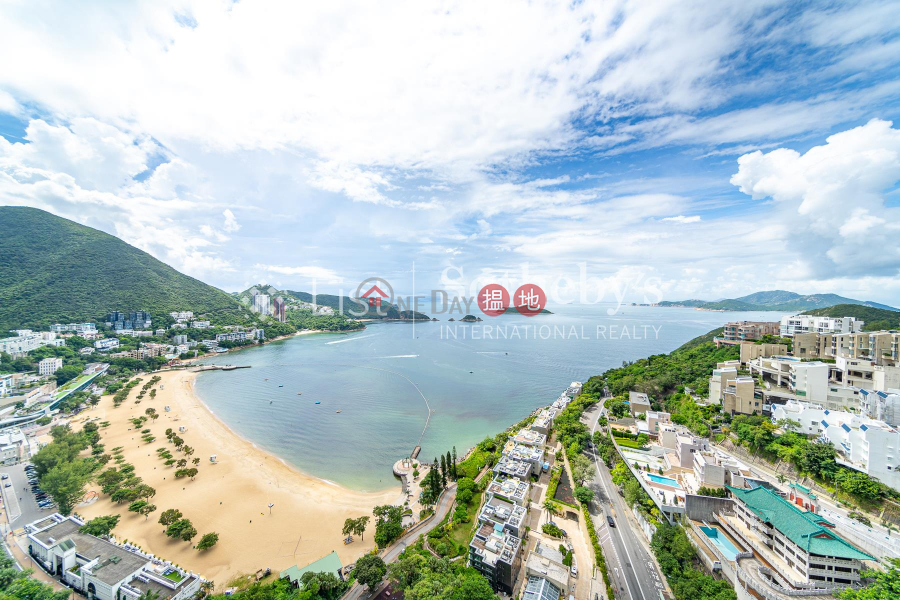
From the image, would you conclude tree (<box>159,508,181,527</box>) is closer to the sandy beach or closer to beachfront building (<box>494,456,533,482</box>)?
the sandy beach

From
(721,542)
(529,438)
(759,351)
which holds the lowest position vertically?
(529,438)

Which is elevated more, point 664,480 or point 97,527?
point 664,480

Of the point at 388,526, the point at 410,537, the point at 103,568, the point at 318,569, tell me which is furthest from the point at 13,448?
the point at 410,537

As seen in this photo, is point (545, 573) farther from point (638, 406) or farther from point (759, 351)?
point (759, 351)

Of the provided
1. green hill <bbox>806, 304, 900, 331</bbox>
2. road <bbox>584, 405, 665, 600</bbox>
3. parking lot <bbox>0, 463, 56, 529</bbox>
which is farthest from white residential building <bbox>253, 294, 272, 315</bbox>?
green hill <bbox>806, 304, 900, 331</bbox>

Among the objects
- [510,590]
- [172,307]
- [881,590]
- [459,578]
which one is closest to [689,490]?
[881,590]

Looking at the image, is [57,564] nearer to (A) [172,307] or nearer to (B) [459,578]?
(B) [459,578]
